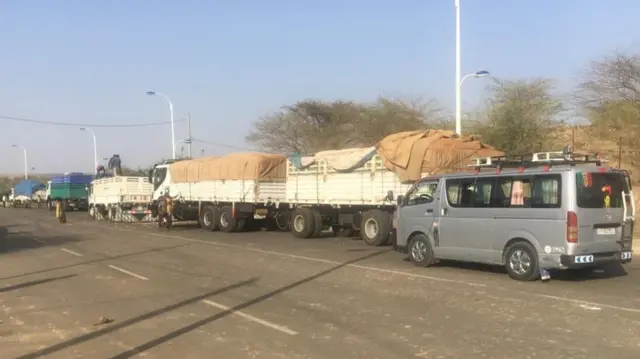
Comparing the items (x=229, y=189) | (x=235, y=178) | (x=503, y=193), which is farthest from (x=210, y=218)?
(x=503, y=193)

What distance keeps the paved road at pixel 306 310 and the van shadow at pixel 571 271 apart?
7 cm

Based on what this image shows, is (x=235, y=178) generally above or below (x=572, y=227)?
above

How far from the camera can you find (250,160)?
25.8 meters

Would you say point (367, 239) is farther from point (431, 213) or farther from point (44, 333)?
point (44, 333)

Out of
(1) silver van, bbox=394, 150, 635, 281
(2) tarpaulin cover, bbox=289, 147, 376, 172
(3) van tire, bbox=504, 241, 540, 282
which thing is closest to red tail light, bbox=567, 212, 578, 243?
(1) silver van, bbox=394, 150, 635, 281

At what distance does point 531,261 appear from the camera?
37.7 ft

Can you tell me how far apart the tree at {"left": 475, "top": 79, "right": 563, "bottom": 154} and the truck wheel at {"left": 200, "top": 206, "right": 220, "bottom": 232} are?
1307 cm

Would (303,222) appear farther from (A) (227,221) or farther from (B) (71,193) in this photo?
(B) (71,193)

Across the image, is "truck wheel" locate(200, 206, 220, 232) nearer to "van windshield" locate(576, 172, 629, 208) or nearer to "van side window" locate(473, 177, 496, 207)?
"van side window" locate(473, 177, 496, 207)

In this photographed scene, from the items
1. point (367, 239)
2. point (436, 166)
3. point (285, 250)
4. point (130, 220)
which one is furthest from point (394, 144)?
point (130, 220)

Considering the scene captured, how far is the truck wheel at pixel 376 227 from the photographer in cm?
1881

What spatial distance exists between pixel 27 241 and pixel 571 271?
62.1ft

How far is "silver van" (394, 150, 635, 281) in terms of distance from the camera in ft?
36.2

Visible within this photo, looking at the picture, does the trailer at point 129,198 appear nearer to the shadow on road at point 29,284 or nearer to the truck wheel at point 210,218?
the truck wheel at point 210,218
